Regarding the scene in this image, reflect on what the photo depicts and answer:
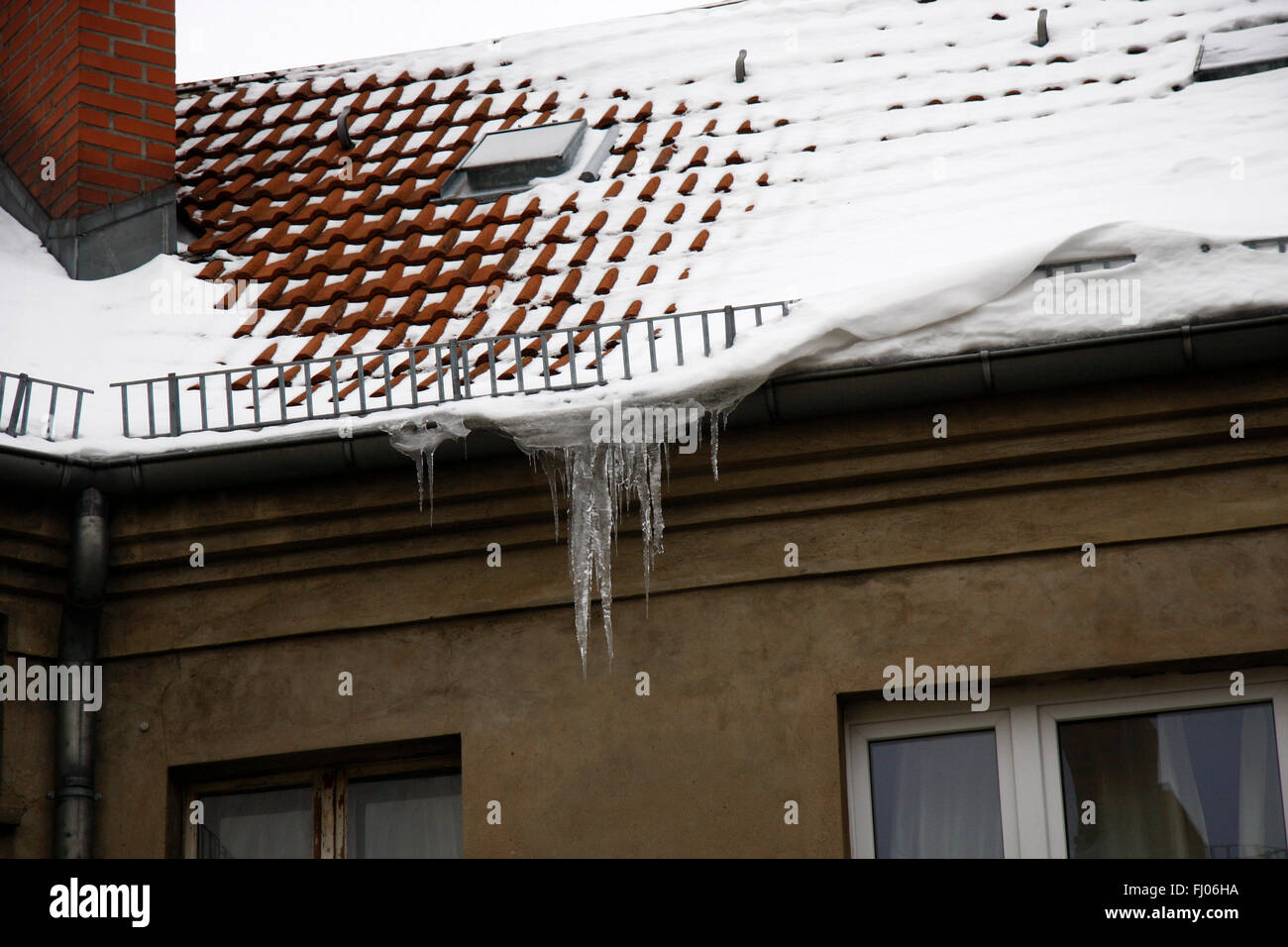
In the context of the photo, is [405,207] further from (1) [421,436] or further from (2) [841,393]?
(2) [841,393]

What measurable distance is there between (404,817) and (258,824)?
55cm

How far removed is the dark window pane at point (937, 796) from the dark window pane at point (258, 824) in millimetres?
2026

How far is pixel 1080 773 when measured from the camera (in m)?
5.88

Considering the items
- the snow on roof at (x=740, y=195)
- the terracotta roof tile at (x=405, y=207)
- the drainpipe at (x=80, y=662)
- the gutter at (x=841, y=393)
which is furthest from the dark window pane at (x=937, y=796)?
the drainpipe at (x=80, y=662)

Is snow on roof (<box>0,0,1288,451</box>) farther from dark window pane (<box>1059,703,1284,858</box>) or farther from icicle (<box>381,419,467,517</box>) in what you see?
dark window pane (<box>1059,703,1284,858</box>)

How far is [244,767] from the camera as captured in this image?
21.2ft

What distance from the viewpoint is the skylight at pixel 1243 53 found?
786 cm

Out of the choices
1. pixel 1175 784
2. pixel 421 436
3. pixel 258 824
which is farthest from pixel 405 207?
pixel 1175 784

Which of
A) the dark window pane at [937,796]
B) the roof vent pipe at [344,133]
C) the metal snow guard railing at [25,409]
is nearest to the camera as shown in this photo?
the dark window pane at [937,796]

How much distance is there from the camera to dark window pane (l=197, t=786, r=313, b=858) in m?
6.41

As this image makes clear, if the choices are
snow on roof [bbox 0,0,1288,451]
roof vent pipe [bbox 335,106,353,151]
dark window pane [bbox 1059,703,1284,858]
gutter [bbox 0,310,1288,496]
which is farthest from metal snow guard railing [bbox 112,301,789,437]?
roof vent pipe [bbox 335,106,353,151]

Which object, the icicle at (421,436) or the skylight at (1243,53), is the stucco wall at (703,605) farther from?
the skylight at (1243,53)

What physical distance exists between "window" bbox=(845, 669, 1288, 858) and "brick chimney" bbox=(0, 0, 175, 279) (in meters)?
4.20

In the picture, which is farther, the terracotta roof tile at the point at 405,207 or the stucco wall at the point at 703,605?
the terracotta roof tile at the point at 405,207
